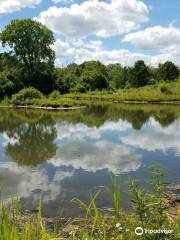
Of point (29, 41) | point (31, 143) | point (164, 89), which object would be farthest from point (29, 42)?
point (31, 143)

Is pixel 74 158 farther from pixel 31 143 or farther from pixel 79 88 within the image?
pixel 79 88

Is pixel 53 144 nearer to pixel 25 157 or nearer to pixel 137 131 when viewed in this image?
pixel 25 157

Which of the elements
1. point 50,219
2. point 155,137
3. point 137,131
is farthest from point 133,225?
point 137,131

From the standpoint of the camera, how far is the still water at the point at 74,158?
7.52 meters

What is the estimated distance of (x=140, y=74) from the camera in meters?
Answer: 62.6

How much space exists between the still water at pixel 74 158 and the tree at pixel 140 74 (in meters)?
42.5

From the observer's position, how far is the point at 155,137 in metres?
16.1

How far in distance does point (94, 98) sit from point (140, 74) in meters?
20.2

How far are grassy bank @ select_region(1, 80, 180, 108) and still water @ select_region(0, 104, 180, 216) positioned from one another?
13.1 meters

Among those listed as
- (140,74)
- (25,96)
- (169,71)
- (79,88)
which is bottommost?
(25,96)

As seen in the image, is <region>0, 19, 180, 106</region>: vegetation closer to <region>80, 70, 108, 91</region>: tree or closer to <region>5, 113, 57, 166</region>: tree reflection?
<region>80, 70, 108, 91</region>: tree

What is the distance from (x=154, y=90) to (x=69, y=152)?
122ft

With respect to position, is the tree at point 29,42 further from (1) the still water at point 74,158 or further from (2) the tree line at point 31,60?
(1) the still water at point 74,158

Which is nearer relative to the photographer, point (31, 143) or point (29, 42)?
point (31, 143)
